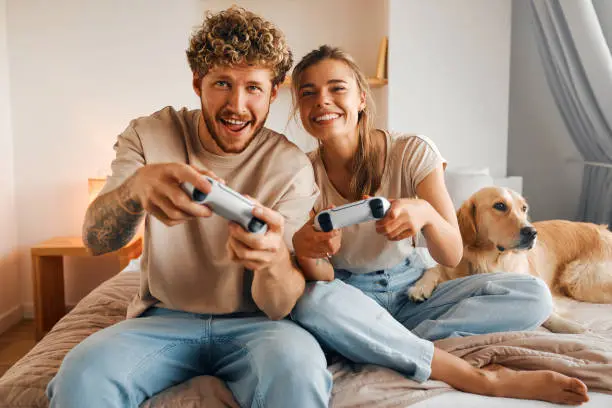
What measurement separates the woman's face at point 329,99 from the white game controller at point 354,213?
1.56ft

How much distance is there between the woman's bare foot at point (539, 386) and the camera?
3.93 feet

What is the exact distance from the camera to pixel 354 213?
1165 millimetres

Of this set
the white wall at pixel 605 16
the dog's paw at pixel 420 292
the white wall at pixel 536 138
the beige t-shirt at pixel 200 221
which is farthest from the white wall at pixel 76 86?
the beige t-shirt at pixel 200 221

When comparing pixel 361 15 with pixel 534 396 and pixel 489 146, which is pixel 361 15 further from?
pixel 534 396

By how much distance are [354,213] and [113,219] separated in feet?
1.66

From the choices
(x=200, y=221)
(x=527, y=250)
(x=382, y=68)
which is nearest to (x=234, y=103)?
(x=200, y=221)

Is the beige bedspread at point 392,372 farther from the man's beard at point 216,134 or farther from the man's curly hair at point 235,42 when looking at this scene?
the man's curly hair at point 235,42

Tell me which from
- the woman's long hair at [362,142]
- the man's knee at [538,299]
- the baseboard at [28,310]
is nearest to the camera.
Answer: the man's knee at [538,299]

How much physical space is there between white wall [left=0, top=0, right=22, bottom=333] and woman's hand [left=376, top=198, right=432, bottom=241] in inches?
104

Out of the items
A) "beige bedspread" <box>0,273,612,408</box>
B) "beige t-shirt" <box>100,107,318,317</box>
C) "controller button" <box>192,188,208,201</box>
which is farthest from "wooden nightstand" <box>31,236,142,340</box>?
"controller button" <box>192,188,208,201</box>

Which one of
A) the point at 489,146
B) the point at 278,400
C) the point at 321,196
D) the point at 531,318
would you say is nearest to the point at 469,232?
the point at 531,318

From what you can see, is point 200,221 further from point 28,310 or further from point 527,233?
point 28,310

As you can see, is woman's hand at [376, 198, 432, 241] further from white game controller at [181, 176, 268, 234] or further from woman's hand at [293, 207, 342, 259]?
white game controller at [181, 176, 268, 234]

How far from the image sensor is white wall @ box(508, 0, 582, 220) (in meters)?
3.45
